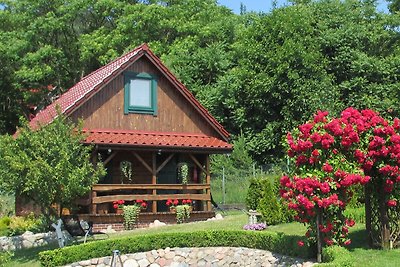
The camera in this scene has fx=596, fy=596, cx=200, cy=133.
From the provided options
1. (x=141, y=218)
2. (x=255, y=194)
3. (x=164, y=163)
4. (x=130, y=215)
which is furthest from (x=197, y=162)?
(x=255, y=194)

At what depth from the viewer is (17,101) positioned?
4119 cm

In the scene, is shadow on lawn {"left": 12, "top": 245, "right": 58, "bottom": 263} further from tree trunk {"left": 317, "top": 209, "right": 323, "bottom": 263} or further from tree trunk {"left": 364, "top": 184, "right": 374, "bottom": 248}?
tree trunk {"left": 364, "top": 184, "right": 374, "bottom": 248}

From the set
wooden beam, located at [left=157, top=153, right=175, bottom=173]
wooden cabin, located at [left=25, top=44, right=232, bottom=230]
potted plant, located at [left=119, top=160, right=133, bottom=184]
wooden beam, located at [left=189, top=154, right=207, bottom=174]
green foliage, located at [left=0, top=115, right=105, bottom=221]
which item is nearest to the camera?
green foliage, located at [left=0, top=115, right=105, bottom=221]

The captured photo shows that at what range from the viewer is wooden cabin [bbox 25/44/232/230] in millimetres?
21625

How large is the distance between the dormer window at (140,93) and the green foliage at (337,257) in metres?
11.8

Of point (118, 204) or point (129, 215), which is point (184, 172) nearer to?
point (118, 204)

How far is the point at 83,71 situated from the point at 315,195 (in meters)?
29.7

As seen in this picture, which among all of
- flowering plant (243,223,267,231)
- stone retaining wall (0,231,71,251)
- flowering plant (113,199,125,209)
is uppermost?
flowering plant (113,199,125,209)

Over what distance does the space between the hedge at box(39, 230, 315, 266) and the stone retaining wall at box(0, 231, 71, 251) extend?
135 inches

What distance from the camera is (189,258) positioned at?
56.3 feet

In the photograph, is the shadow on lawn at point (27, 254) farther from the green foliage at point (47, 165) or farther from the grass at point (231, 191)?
the grass at point (231, 191)

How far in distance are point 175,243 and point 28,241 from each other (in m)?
5.31

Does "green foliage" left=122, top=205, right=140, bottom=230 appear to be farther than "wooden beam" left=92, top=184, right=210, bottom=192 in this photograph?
No

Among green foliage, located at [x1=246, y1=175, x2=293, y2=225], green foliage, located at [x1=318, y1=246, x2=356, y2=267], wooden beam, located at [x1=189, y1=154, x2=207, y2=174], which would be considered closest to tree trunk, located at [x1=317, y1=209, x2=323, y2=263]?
green foliage, located at [x1=318, y1=246, x2=356, y2=267]
